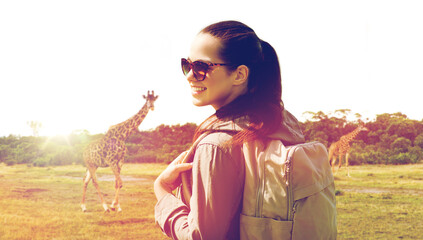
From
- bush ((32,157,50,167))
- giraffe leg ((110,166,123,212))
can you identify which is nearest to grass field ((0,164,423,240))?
giraffe leg ((110,166,123,212))

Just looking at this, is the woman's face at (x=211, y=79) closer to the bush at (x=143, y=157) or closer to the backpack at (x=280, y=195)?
the backpack at (x=280, y=195)

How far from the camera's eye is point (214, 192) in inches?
41.2

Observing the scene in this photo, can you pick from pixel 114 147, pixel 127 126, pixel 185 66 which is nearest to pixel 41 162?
pixel 114 147

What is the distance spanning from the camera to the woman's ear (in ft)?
3.93

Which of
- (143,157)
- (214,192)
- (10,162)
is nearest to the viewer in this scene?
(214,192)

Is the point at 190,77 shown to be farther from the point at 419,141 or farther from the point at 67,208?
the point at 419,141

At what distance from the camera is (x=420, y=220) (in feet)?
19.4

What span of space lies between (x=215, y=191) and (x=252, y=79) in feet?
1.31

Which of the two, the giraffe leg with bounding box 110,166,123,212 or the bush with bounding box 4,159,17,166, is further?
the bush with bounding box 4,159,17,166

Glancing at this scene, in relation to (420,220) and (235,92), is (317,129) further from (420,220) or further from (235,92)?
(235,92)

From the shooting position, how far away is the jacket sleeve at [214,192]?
41.3 inches

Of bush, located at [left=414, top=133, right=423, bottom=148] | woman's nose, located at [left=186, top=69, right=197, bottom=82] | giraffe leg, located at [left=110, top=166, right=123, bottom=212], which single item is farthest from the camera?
bush, located at [left=414, top=133, right=423, bottom=148]

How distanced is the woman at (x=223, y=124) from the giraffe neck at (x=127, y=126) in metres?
5.30

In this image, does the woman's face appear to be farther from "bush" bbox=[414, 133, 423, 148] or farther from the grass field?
"bush" bbox=[414, 133, 423, 148]
